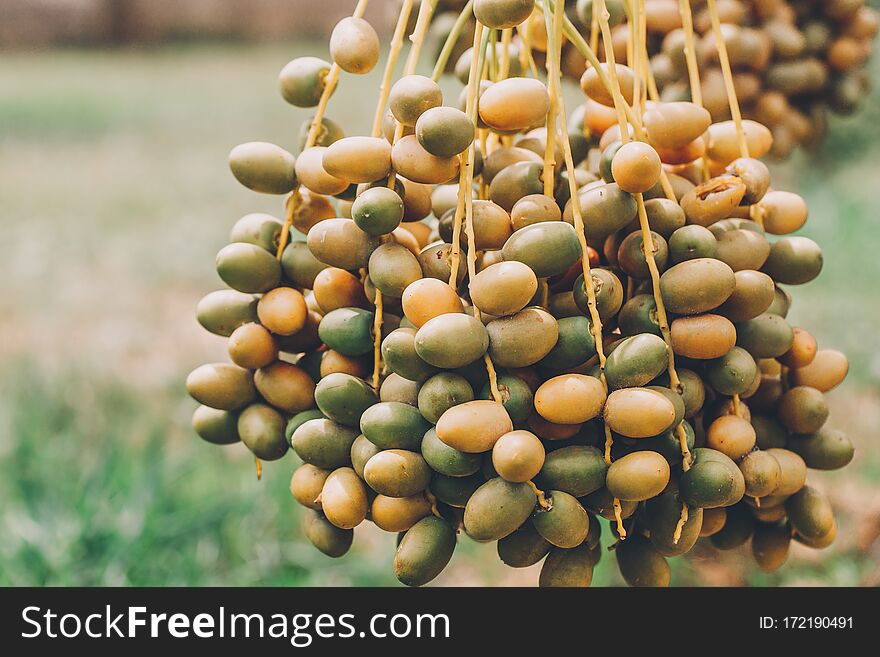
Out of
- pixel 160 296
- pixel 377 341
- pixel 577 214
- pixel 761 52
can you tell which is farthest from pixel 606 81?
pixel 160 296

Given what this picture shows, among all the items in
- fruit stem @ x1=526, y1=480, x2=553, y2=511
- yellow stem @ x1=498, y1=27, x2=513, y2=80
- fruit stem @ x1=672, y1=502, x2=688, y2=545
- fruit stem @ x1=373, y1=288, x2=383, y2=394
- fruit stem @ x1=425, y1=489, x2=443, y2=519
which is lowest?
fruit stem @ x1=672, y1=502, x2=688, y2=545

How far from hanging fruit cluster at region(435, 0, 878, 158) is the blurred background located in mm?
379

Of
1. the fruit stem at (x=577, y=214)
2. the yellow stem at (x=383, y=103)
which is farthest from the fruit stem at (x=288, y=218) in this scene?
the fruit stem at (x=577, y=214)

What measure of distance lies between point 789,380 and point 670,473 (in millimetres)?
168

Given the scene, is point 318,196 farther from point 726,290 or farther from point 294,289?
point 726,290

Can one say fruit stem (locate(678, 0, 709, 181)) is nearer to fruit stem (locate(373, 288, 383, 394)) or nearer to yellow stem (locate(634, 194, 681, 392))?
yellow stem (locate(634, 194, 681, 392))

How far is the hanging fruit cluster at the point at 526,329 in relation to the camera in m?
0.58

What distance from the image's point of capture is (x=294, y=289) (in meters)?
0.69

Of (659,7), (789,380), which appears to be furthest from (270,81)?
(789,380)

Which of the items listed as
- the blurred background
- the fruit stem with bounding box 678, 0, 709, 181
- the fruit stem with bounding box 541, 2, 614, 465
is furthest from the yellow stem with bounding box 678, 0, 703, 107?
the blurred background

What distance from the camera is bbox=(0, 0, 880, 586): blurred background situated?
1683mm

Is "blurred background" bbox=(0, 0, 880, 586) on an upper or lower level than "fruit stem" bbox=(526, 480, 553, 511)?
upper

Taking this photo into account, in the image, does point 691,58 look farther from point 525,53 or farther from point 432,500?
point 432,500

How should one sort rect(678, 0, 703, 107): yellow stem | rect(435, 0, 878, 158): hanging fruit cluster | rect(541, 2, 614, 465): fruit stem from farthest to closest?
rect(435, 0, 878, 158): hanging fruit cluster, rect(678, 0, 703, 107): yellow stem, rect(541, 2, 614, 465): fruit stem
